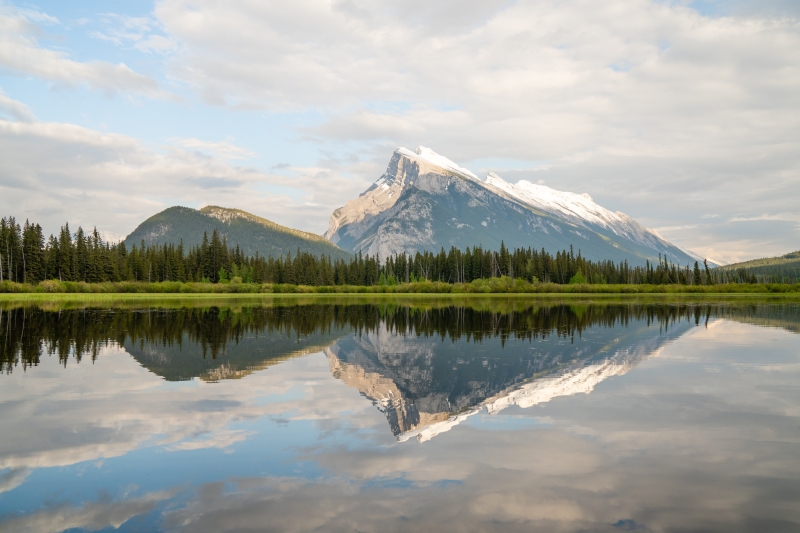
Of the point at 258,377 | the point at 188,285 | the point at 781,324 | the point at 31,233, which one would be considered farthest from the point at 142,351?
the point at 31,233

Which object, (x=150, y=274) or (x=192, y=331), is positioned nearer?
(x=192, y=331)

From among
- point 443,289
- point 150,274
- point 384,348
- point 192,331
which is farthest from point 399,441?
point 150,274

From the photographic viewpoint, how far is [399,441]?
12.9 m

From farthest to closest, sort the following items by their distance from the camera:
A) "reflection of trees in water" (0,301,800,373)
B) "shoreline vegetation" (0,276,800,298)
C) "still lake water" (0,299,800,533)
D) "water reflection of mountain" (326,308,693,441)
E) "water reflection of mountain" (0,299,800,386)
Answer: "shoreline vegetation" (0,276,800,298)
"reflection of trees in water" (0,301,800,373)
"water reflection of mountain" (0,299,800,386)
"water reflection of mountain" (326,308,693,441)
"still lake water" (0,299,800,533)

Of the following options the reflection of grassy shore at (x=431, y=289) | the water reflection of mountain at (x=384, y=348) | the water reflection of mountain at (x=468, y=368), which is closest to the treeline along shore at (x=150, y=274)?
the reflection of grassy shore at (x=431, y=289)

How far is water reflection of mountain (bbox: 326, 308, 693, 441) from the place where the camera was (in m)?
16.3

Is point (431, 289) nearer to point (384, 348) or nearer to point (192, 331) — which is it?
point (192, 331)

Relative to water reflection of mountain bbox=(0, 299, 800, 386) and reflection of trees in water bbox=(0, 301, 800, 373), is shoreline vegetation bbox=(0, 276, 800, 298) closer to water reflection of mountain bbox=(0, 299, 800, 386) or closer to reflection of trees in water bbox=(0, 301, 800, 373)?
reflection of trees in water bbox=(0, 301, 800, 373)

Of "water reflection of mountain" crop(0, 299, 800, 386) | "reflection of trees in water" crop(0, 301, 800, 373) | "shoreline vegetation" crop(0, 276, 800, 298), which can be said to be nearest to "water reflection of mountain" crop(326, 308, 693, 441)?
"water reflection of mountain" crop(0, 299, 800, 386)

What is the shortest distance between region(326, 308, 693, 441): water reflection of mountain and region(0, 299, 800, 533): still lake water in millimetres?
141

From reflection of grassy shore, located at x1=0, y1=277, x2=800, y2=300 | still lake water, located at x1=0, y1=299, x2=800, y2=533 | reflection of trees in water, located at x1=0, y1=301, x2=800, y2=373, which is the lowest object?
still lake water, located at x1=0, y1=299, x2=800, y2=533

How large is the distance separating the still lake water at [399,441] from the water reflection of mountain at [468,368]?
0.46 feet

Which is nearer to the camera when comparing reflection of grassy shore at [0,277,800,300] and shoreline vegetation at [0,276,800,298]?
reflection of grassy shore at [0,277,800,300]

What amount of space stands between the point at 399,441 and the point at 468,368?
10.3 meters
